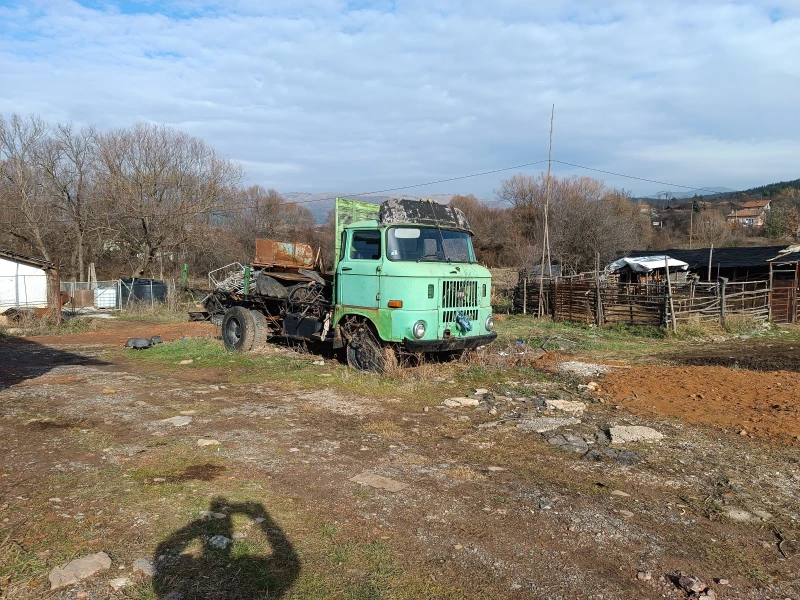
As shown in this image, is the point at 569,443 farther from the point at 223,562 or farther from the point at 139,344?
the point at 139,344

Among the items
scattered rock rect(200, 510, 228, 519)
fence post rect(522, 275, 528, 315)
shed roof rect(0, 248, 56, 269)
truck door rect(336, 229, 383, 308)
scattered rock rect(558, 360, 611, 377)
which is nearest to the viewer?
scattered rock rect(200, 510, 228, 519)

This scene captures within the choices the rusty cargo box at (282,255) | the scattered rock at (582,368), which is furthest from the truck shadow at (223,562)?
the rusty cargo box at (282,255)

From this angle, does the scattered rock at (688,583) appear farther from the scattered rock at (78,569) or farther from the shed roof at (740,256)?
the shed roof at (740,256)

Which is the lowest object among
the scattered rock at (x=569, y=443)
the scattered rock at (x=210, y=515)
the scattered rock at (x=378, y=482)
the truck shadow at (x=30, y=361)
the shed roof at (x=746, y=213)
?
the scattered rock at (x=569, y=443)

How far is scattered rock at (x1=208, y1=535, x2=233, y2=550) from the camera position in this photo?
12.3 feet

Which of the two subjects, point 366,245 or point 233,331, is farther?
point 233,331

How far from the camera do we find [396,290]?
29.7 ft

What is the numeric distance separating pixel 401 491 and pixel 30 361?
10.6 metres

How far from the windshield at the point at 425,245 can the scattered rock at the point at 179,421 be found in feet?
13.0

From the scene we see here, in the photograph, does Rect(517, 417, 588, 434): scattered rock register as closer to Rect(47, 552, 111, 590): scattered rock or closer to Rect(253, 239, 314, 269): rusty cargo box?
Rect(47, 552, 111, 590): scattered rock

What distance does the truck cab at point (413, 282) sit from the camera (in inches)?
356

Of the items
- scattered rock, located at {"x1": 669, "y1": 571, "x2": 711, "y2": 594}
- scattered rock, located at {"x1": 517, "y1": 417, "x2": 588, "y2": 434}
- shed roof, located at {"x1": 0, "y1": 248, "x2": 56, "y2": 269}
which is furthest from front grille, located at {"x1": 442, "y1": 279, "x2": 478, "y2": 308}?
shed roof, located at {"x1": 0, "y1": 248, "x2": 56, "y2": 269}

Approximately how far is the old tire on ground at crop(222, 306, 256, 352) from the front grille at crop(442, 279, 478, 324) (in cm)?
490

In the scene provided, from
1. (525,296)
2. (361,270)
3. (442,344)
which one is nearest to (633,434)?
(442,344)
